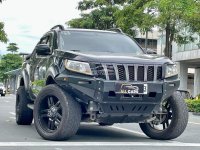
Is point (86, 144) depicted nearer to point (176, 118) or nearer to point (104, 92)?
point (104, 92)

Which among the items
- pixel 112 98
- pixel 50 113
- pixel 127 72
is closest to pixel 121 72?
pixel 127 72

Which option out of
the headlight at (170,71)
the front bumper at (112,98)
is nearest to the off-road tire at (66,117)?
the front bumper at (112,98)

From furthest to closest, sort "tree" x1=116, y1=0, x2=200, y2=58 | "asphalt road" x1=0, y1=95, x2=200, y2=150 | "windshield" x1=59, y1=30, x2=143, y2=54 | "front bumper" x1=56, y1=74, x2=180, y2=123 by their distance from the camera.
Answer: "tree" x1=116, y1=0, x2=200, y2=58 → "windshield" x1=59, y1=30, x2=143, y2=54 → "front bumper" x1=56, y1=74, x2=180, y2=123 → "asphalt road" x1=0, y1=95, x2=200, y2=150

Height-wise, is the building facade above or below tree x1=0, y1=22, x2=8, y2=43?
below

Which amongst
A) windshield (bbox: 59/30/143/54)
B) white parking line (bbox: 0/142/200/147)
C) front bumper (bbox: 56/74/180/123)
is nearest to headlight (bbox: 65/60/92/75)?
front bumper (bbox: 56/74/180/123)

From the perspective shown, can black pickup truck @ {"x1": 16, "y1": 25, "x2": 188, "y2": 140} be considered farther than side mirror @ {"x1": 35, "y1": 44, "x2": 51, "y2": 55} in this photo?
No

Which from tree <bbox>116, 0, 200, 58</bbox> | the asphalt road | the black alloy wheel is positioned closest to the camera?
Answer: the asphalt road

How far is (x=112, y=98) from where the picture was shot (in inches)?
264

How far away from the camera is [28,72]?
30.8 ft

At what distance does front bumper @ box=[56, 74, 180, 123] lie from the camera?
21.9 ft

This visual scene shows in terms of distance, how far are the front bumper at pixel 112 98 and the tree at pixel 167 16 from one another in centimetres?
1611

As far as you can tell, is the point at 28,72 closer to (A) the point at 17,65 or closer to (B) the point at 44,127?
(B) the point at 44,127

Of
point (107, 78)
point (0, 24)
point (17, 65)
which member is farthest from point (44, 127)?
point (17, 65)

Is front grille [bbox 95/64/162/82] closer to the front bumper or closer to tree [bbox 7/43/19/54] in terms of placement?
the front bumper
